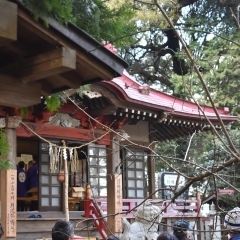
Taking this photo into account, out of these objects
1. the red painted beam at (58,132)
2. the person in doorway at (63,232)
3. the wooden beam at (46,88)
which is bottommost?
the person in doorway at (63,232)

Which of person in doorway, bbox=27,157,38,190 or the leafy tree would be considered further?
person in doorway, bbox=27,157,38,190

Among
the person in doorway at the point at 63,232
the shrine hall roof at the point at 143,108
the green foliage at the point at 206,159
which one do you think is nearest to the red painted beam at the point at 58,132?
the shrine hall roof at the point at 143,108

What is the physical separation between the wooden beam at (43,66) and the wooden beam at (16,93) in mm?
59

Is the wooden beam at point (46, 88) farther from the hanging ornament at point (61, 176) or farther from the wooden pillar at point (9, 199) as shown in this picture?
the hanging ornament at point (61, 176)

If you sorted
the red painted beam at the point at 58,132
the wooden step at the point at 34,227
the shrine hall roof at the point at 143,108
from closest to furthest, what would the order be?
the shrine hall roof at the point at 143,108 < the red painted beam at the point at 58,132 < the wooden step at the point at 34,227

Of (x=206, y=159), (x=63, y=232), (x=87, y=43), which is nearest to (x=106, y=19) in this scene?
(x=87, y=43)

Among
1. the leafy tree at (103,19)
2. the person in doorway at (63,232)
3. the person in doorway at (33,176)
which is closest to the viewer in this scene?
the leafy tree at (103,19)

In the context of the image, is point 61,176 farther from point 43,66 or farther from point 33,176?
point 43,66

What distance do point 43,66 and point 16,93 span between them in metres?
0.37

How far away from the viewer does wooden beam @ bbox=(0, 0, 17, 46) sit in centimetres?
312

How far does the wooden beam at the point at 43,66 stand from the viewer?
11.3 feet

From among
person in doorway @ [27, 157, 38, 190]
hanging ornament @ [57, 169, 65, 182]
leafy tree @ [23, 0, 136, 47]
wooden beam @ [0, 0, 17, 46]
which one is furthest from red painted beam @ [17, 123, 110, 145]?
wooden beam @ [0, 0, 17, 46]

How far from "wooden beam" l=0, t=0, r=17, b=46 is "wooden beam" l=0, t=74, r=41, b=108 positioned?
1.92 feet

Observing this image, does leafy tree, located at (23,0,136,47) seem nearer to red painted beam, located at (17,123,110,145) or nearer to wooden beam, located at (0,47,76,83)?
wooden beam, located at (0,47,76,83)
